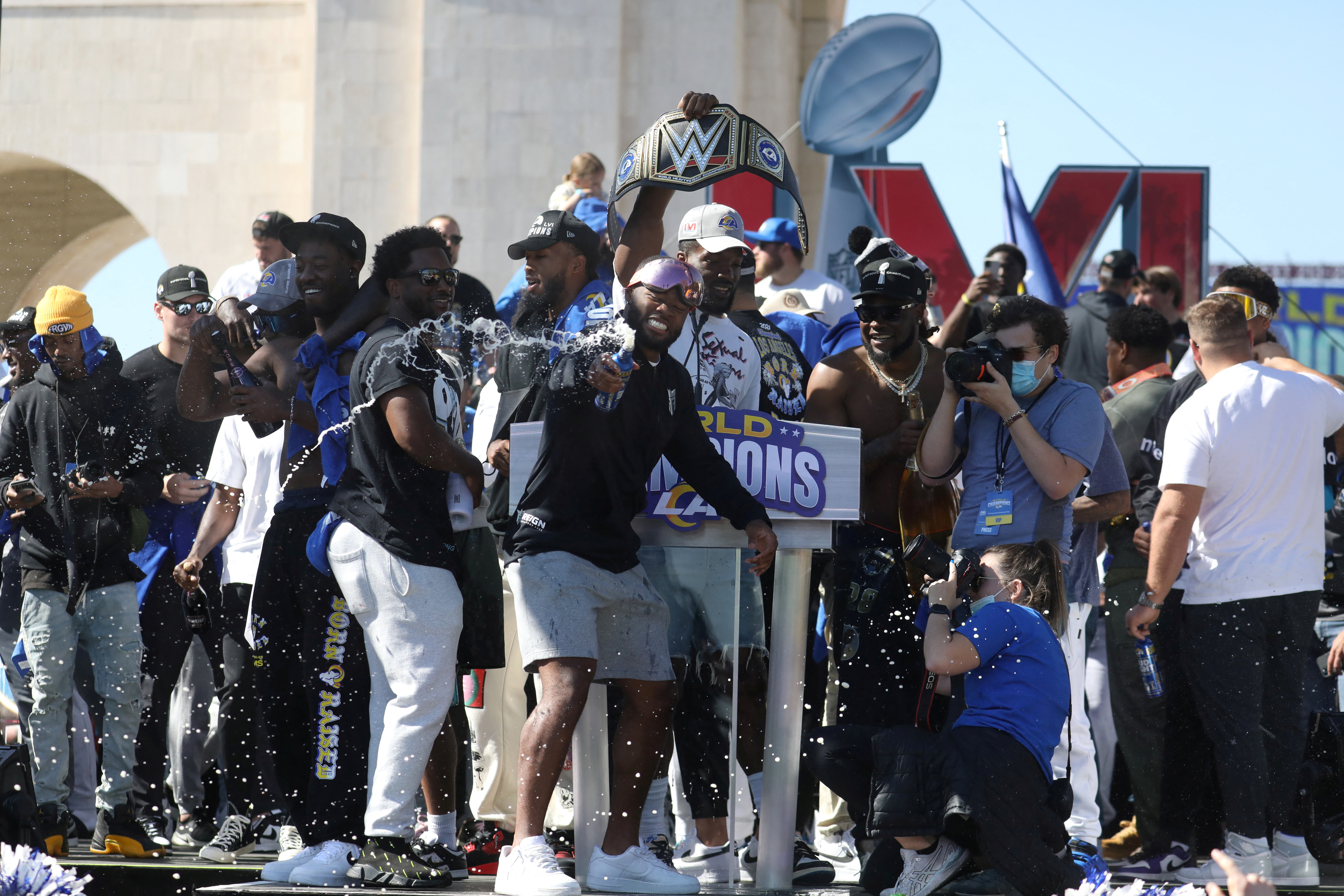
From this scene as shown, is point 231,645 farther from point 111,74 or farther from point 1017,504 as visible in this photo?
point 111,74

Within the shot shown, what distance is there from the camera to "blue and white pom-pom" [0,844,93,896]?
13.0 feet

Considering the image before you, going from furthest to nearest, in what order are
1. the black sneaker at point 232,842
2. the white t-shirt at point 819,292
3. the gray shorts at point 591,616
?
1. the white t-shirt at point 819,292
2. the black sneaker at point 232,842
3. the gray shorts at point 591,616

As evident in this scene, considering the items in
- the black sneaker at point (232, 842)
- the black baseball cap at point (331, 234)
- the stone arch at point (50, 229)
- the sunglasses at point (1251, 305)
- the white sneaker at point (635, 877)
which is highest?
the stone arch at point (50, 229)

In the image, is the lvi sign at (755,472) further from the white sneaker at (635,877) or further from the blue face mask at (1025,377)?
the white sneaker at (635,877)

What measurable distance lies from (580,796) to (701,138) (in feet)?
7.61

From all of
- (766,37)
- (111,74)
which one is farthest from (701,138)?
(111,74)

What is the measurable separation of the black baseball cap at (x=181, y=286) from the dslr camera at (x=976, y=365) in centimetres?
343

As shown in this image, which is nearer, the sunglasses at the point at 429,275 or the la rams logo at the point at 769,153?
the sunglasses at the point at 429,275

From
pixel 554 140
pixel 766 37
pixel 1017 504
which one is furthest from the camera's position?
pixel 766 37

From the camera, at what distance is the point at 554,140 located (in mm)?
12695

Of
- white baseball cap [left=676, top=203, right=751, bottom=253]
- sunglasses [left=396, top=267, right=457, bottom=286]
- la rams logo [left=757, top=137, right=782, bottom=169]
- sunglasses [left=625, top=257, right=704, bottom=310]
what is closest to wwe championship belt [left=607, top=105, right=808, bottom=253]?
la rams logo [left=757, top=137, right=782, bottom=169]

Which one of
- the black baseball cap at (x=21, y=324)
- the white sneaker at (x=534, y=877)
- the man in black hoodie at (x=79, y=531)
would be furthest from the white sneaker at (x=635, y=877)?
the black baseball cap at (x=21, y=324)

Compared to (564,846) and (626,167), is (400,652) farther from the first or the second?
(626,167)

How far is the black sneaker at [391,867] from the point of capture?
4.86 meters
